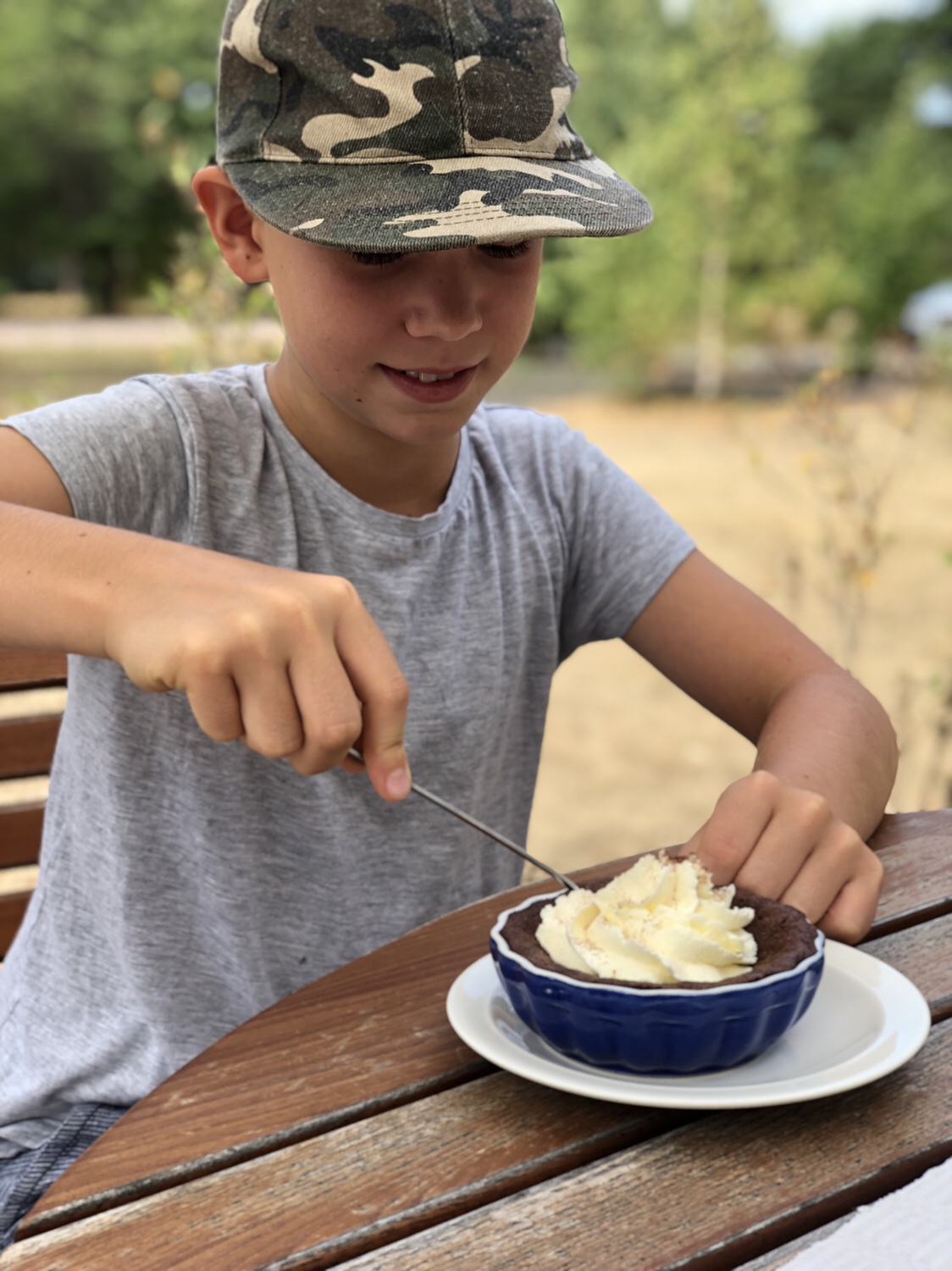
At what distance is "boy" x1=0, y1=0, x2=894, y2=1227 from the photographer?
3.63 feet

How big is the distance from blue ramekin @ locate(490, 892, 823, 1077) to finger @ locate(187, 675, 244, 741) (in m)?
0.25

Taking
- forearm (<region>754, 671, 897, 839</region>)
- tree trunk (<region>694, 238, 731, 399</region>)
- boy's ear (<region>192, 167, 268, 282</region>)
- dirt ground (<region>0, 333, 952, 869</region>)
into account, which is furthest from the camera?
tree trunk (<region>694, 238, 731, 399</region>)

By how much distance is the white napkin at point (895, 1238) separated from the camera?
0.77m

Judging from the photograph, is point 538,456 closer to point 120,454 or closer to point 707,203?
point 120,454

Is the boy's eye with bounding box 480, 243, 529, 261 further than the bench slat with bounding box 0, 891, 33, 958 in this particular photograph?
No

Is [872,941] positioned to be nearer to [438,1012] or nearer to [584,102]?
[438,1012]

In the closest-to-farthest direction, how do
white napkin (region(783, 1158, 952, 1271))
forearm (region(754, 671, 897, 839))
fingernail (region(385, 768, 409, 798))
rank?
white napkin (region(783, 1158, 952, 1271)), fingernail (region(385, 768, 409, 798)), forearm (region(754, 671, 897, 839))

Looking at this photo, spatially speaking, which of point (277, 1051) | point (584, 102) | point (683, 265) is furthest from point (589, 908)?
point (584, 102)

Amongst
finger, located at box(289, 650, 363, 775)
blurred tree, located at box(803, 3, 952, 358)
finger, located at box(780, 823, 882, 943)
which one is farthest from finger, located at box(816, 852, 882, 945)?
blurred tree, located at box(803, 3, 952, 358)

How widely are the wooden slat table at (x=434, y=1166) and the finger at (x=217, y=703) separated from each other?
0.25 metres

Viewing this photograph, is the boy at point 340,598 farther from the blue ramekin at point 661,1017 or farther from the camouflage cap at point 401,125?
the blue ramekin at point 661,1017

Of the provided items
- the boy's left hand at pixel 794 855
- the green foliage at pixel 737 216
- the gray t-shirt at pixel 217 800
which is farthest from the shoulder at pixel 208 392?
the green foliage at pixel 737 216

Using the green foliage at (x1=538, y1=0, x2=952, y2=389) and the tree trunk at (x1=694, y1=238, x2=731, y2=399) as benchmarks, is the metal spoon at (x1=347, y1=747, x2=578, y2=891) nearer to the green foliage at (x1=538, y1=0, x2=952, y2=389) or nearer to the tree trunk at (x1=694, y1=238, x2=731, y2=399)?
→ the green foliage at (x1=538, y1=0, x2=952, y2=389)

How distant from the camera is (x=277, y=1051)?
1032mm
